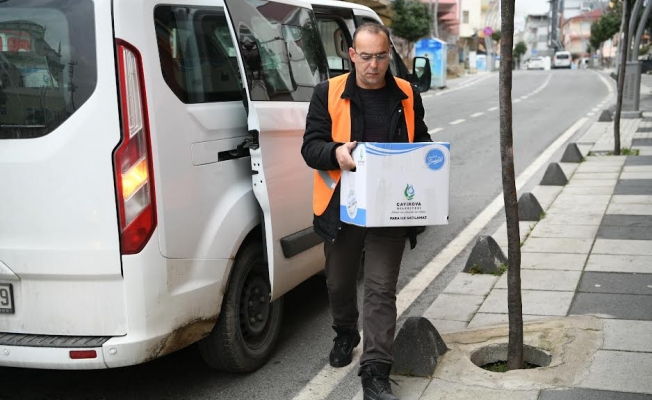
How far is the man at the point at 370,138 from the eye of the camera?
3582 millimetres

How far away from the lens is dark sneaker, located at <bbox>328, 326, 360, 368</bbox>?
13.9 feet

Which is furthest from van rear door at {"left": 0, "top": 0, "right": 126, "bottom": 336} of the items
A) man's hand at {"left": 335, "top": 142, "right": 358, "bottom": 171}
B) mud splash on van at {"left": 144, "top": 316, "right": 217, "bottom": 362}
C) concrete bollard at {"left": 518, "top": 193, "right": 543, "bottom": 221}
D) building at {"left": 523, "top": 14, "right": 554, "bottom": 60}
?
building at {"left": 523, "top": 14, "right": 554, "bottom": 60}

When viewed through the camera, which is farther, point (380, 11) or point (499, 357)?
point (380, 11)

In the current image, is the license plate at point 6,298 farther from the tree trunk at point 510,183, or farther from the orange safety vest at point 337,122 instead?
the tree trunk at point 510,183

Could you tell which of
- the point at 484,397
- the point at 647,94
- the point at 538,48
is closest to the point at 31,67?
the point at 484,397

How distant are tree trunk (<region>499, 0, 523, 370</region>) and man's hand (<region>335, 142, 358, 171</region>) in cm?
73

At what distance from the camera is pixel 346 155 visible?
136 inches

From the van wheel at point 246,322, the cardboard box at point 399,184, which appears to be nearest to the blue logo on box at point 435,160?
the cardboard box at point 399,184

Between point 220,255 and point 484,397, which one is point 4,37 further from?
point 484,397

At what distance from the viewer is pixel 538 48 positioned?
569 feet

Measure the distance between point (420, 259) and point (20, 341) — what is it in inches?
153

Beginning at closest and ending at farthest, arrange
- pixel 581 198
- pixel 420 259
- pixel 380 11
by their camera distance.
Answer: pixel 420 259 < pixel 581 198 < pixel 380 11

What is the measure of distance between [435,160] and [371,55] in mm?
541

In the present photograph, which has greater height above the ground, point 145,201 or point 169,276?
point 145,201
